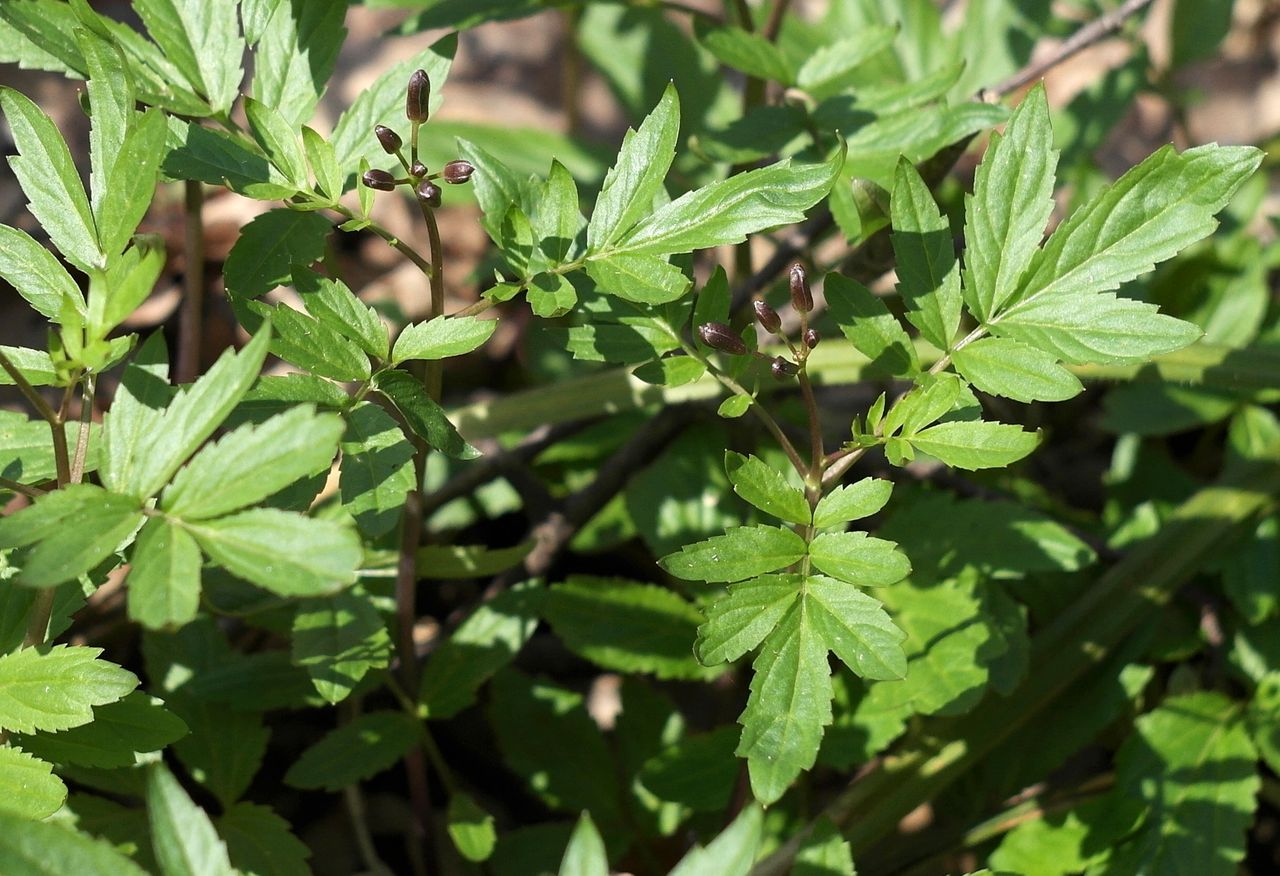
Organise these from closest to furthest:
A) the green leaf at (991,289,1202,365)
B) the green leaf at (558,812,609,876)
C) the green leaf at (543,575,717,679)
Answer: the green leaf at (558,812,609,876), the green leaf at (991,289,1202,365), the green leaf at (543,575,717,679)

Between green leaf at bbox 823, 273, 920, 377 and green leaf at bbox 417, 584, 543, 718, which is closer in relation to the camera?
green leaf at bbox 823, 273, 920, 377

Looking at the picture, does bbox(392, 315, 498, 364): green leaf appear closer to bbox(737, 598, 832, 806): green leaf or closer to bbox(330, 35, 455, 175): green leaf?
bbox(330, 35, 455, 175): green leaf

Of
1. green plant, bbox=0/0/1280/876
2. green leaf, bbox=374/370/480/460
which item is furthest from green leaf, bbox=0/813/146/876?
green leaf, bbox=374/370/480/460

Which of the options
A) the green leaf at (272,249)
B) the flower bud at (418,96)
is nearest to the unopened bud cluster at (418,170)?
the flower bud at (418,96)

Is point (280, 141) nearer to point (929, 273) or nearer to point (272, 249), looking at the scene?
point (272, 249)

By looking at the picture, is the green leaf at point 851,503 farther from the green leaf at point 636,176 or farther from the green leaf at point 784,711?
the green leaf at point 636,176

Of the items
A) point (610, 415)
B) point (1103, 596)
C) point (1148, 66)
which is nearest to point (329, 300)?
point (610, 415)

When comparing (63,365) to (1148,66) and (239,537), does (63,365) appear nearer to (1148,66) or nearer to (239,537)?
(239,537)
